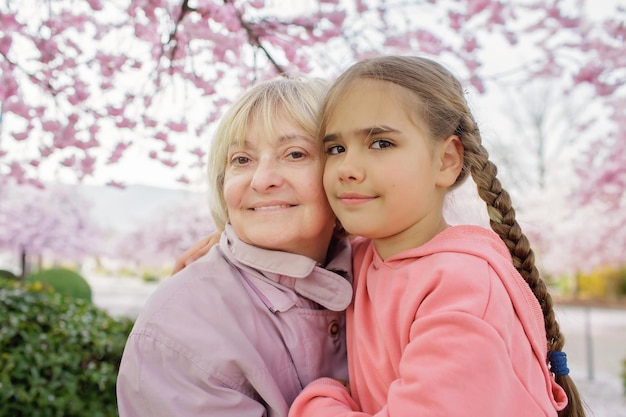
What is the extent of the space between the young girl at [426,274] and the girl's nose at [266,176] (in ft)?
0.47

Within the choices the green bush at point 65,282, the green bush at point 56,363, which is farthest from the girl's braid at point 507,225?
the green bush at point 65,282

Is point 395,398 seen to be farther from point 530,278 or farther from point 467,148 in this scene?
point 467,148

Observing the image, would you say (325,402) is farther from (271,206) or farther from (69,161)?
(69,161)

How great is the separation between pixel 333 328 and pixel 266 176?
478mm

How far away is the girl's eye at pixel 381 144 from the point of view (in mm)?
1535

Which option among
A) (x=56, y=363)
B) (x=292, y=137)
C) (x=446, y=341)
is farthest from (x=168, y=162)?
(x=446, y=341)

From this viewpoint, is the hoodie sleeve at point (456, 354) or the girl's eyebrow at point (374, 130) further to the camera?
the girl's eyebrow at point (374, 130)

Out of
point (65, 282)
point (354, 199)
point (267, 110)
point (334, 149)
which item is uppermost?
point (267, 110)

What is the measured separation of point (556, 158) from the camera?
2259 centimetres

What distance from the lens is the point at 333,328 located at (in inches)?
69.5

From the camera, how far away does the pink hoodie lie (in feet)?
3.96

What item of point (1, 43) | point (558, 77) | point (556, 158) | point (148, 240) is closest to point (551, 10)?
point (558, 77)

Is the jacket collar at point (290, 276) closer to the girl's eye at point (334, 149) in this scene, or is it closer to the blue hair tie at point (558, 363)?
the girl's eye at point (334, 149)

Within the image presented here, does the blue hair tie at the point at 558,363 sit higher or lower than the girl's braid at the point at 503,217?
lower
